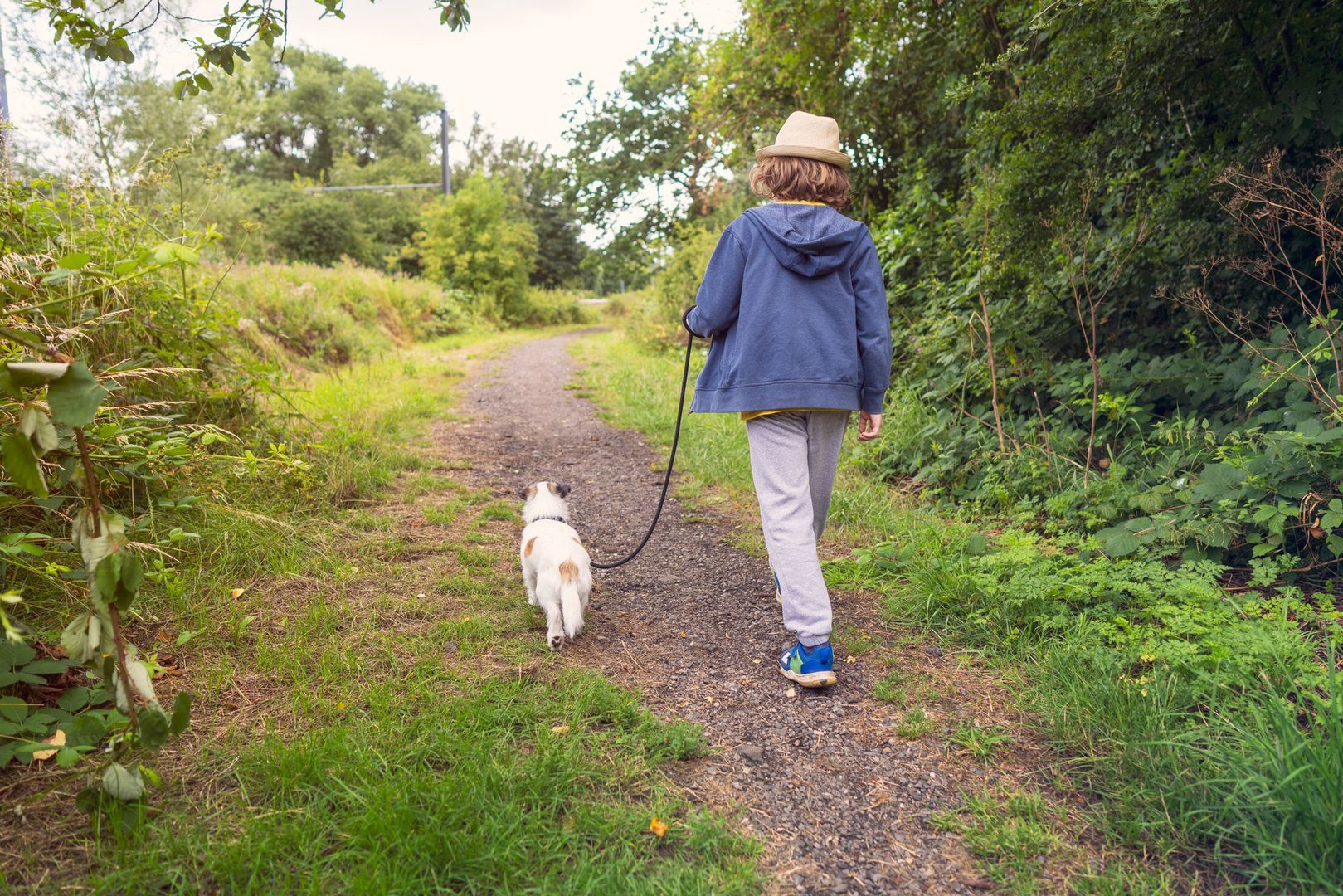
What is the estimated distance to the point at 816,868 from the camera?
1963mm

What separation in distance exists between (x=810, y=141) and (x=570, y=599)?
2074 mm

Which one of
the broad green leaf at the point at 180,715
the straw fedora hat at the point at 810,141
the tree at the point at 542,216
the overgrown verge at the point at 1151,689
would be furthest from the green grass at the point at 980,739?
the tree at the point at 542,216

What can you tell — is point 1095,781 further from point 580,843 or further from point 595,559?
point 595,559

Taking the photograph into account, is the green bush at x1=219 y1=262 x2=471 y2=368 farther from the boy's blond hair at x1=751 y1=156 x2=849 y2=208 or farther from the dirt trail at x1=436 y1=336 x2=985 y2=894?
the boy's blond hair at x1=751 y1=156 x2=849 y2=208

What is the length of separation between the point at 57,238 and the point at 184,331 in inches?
29.3

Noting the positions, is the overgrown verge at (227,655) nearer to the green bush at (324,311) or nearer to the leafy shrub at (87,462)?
the leafy shrub at (87,462)

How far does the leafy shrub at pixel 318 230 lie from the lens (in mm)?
29328

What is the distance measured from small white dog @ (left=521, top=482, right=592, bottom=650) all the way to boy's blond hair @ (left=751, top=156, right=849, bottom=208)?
1.70 meters

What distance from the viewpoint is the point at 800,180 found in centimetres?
289

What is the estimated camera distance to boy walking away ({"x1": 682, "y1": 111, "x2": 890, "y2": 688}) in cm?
279

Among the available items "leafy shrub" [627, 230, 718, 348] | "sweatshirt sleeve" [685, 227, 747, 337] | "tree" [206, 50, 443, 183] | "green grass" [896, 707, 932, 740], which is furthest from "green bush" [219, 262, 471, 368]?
"tree" [206, 50, 443, 183]

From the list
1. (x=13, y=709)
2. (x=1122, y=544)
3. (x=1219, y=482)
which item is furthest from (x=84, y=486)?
(x=1219, y=482)

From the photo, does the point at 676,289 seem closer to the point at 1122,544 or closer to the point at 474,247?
the point at 1122,544

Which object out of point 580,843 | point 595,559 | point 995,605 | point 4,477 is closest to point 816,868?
point 580,843
